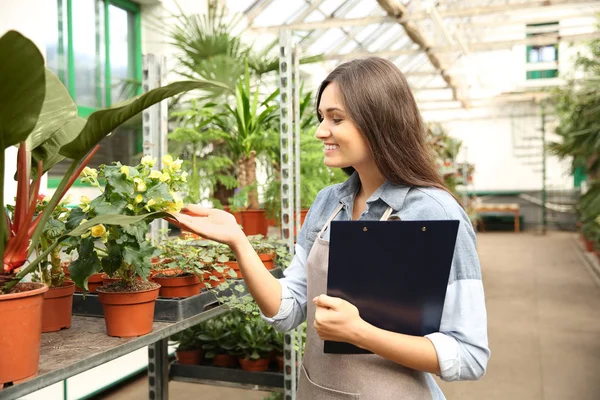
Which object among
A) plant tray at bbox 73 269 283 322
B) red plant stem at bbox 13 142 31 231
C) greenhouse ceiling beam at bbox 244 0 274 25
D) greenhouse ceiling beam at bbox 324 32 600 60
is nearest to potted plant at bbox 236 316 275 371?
plant tray at bbox 73 269 283 322

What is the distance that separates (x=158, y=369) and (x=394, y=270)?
54.6 inches

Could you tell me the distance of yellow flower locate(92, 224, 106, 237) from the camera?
1.11 metres

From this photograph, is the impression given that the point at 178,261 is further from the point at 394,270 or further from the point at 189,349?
the point at 189,349

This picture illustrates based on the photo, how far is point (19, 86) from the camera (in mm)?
699

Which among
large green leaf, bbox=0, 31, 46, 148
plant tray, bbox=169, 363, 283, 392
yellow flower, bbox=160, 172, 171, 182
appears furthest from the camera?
plant tray, bbox=169, 363, 283, 392

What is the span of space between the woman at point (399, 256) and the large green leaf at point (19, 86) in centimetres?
35

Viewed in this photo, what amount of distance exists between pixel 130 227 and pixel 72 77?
2.86 metres

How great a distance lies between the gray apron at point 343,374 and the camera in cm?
112

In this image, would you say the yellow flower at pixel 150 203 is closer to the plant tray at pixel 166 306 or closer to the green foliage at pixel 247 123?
the plant tray at pixel 166 306

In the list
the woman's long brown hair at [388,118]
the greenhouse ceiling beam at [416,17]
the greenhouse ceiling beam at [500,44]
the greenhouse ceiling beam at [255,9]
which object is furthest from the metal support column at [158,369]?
the greenhouse ceiling beam at [500,44]

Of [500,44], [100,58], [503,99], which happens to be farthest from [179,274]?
[503,99]

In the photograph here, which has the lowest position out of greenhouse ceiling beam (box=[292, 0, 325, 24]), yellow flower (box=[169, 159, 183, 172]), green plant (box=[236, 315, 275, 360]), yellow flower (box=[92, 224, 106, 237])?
green plant (box=[236, 315, 275, 360])

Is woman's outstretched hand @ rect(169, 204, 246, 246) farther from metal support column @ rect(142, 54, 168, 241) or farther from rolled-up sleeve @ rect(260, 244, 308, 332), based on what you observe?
metal support column @ rect(142, 54, 168, 241)

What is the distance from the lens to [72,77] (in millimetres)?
3656
